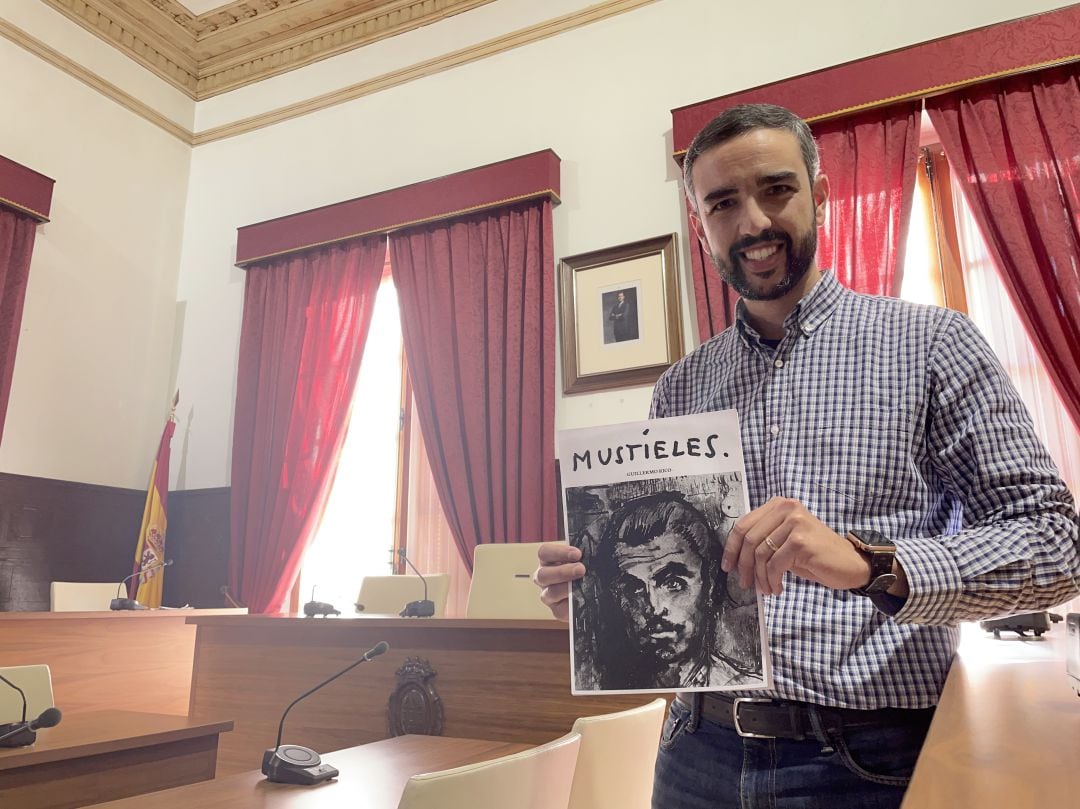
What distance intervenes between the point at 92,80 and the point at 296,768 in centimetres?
502

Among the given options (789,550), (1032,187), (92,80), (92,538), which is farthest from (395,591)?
(92,80)

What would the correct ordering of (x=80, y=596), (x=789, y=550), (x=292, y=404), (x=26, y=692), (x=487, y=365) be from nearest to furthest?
(x=789, y=550) → (x=26, y=692) → (x=80, y=596) → (x=487, y=365) → (x=292, y=404)

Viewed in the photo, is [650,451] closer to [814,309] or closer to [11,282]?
[814,309]

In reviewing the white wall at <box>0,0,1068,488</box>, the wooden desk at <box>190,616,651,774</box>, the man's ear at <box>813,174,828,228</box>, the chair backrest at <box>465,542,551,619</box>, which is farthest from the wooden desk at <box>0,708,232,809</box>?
the white wall at <box>0,0,1068,488</box>

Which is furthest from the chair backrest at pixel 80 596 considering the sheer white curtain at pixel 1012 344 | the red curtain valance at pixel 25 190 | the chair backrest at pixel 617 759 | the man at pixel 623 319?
the sheer white curtain at pixel 1012 344

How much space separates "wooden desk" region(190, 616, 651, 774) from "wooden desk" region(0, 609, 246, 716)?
1.92 feet

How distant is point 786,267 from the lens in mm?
1053

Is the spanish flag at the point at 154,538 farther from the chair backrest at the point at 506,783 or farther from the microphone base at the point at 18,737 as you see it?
the chair backrest at the point at 506,783

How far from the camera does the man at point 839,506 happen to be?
0.80 metres

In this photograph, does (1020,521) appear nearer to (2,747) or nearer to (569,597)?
(569,597)

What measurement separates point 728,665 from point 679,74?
3862 millimetres

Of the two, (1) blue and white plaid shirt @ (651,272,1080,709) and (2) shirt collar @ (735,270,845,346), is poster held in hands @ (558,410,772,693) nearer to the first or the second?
(1) blue and white plaid shirt @ (651,272,1080,709)

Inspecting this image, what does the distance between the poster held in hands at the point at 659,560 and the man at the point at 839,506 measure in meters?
0.04

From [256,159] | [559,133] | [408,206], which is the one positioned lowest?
[408,206]
